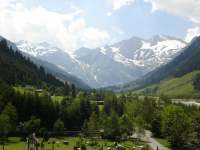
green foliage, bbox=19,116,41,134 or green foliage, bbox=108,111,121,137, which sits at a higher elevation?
green foliage, bbox=19,116,41,134

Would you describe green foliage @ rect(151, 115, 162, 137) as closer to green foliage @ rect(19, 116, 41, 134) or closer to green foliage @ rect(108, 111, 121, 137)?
green foliage @ rect(108, 111, 121, 137)

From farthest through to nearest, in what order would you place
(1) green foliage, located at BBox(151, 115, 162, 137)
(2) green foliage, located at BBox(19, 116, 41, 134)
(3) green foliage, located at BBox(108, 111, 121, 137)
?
(1) green foliage, located at BBox(151, 115, 162, 137)
(3) green foliage, located at BBox(108, 111, 121, 137)
(2) green foliage, located at BBox(19, 116, 41, 134)

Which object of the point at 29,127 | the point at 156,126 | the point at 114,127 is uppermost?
the point at 29,127

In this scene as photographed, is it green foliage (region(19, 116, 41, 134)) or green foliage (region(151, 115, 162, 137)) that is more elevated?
green foliage (region(19, 116, 41, 134))

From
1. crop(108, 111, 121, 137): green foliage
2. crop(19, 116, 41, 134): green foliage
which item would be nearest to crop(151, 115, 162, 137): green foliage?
crop(108, 111, 121, 137): green foliage

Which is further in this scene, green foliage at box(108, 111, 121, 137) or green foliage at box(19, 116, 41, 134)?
green foliage at box(108, 111, 121, 137)

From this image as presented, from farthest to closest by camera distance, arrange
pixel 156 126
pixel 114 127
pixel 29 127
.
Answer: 1. pixel 156 126
2. pixel 114 127
3. pixel 29 127

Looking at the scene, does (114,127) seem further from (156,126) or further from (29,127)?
(29,127)

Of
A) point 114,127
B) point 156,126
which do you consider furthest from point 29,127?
point 156,126

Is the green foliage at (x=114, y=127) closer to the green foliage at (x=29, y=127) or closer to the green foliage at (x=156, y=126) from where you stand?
the green foliage at (x=156, y=126)

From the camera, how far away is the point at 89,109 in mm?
103688

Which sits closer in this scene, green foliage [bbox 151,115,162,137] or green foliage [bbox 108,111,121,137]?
green foliage [bbox 108,111,121,137]

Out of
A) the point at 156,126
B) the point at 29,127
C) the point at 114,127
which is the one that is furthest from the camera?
the point at 156,126

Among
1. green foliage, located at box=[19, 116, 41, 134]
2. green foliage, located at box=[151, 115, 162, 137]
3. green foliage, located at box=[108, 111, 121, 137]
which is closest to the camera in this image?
green foliage, located at box=[19, 116, 41, 134]
